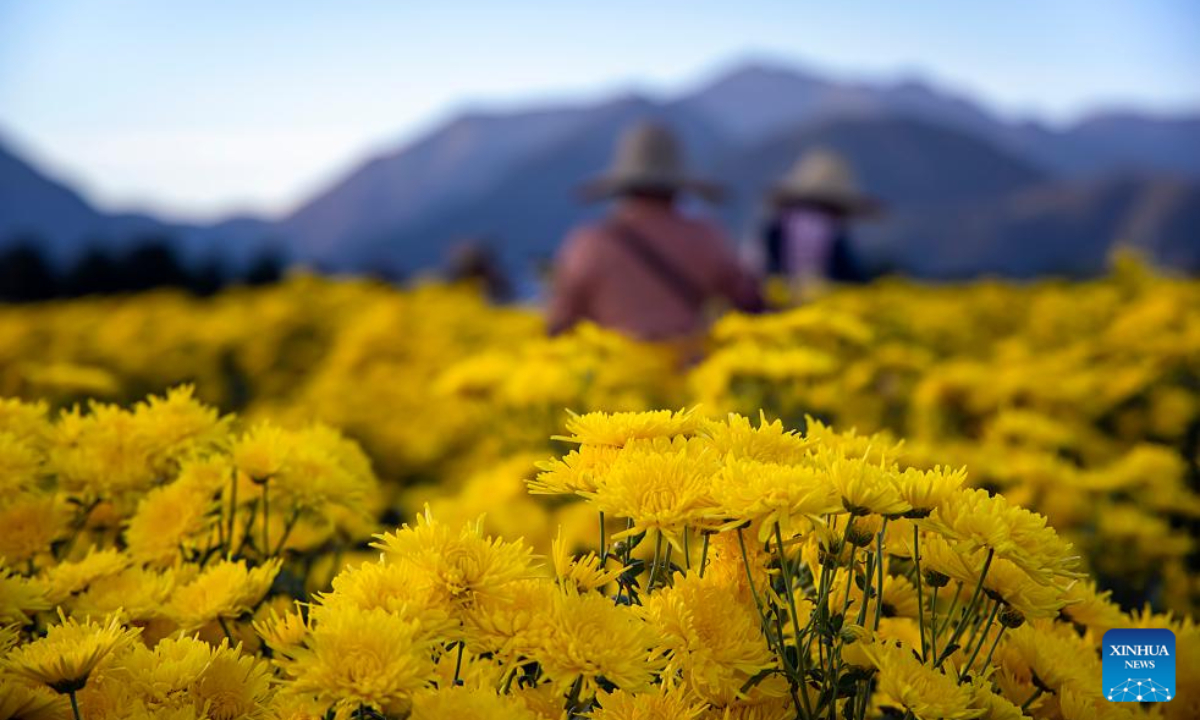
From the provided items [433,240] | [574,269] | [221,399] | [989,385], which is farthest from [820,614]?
[433,240]

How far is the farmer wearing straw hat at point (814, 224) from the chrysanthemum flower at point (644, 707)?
572 centimetres

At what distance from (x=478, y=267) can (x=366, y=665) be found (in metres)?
11.9

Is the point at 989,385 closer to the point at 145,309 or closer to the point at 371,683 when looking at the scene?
the point at 371,683

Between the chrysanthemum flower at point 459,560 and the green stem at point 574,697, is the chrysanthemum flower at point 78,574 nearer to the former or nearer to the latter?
the chrysanthemum flower at point 459,560

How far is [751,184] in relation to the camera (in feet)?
289

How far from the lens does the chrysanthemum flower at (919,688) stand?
808 millimetres

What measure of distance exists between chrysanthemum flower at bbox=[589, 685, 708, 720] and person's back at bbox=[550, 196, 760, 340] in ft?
10.3

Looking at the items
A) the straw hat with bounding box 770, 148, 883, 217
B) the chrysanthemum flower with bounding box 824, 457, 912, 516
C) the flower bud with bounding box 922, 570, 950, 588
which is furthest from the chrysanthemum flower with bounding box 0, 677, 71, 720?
the straw hat with bounding box 770, 148, 883, 217

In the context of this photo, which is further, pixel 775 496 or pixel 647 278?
pixel 647 278

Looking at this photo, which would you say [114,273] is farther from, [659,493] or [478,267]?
[659,493]

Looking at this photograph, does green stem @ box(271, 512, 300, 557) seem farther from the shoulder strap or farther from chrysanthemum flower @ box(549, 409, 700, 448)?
the shoulder strap

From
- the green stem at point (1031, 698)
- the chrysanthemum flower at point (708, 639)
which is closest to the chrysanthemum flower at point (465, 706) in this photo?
the chrysanthemum flower at point (708, 639)

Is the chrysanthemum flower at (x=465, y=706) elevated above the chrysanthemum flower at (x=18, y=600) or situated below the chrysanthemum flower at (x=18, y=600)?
below

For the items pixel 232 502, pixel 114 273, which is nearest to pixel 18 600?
pixel 232 502
